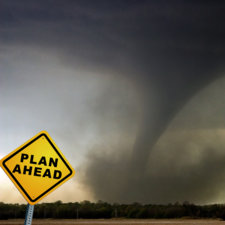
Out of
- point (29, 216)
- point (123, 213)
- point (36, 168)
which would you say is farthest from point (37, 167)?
point (123, 213)

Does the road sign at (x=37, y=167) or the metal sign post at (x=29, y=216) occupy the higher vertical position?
the road sign at (x=37, y=167)

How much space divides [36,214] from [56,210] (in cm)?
533

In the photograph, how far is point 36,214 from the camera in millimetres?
70250

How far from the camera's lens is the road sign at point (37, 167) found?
4.21m

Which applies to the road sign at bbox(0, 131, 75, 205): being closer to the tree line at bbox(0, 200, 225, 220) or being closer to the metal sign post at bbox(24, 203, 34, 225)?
the metal sign post at bbox(24, 203, 34, 225)

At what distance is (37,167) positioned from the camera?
14.1 ft

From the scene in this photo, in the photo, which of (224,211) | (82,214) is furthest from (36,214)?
(224,211)

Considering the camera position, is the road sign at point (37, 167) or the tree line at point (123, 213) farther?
the tree line at point (123, 213)

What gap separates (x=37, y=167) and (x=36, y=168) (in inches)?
0.8

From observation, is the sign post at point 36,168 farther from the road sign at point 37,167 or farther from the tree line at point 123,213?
the tree line at point 123,213

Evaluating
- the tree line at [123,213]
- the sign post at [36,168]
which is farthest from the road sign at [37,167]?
the tree line at [123,213]

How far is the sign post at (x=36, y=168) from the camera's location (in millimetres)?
4211

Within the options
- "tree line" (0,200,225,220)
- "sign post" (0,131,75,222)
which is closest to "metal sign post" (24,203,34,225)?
"sign post" (0,131,75,222)

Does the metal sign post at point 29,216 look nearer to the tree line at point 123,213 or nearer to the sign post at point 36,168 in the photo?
the sign post at point 36,168
